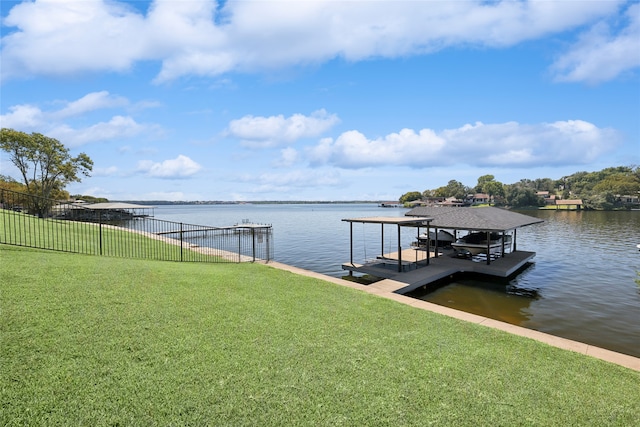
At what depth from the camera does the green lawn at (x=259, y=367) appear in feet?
9.77

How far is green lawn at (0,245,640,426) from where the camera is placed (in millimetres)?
2977

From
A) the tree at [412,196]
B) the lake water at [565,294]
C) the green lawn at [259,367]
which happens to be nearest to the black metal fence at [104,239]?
the lake water at [565,294]

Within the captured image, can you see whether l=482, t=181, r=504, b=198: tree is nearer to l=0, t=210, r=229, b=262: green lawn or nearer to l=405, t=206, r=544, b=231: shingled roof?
l=405, t=206, r=544, b=231: shingled roof

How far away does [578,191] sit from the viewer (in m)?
102

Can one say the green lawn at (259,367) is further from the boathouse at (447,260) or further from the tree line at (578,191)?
the tree line at (578,191)

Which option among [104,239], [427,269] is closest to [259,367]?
[427,269]

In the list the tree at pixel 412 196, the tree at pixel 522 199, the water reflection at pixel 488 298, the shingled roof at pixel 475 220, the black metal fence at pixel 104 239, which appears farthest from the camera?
the tree at pixel 412 196

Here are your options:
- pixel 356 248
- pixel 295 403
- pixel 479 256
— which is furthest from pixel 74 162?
pixel 295 403

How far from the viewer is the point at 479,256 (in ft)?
55.2

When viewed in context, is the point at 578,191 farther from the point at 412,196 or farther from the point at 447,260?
the point at 447,260

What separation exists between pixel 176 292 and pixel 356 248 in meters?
19.3

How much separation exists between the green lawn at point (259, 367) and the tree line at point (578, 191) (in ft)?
286

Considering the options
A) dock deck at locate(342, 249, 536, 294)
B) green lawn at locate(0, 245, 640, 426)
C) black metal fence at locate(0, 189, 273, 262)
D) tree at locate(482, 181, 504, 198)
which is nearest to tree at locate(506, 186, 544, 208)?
tree at locate(482, 181, 504, 198)

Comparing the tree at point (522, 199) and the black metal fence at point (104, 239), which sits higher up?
the tree at point (522, 199)
